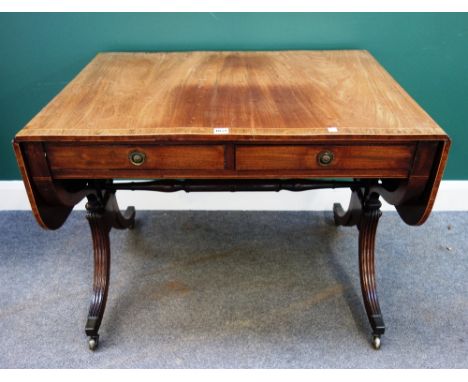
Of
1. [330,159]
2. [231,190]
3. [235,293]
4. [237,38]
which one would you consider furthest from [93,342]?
[237,38]

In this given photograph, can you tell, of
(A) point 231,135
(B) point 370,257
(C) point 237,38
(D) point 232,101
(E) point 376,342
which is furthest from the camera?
(C) point 237,38

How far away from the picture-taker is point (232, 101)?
1.22m

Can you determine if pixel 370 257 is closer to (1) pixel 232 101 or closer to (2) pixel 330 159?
(2) pixel 330 159

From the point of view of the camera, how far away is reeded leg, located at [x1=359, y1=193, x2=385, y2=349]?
146 cm

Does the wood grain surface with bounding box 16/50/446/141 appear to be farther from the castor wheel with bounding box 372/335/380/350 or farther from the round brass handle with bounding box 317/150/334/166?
the castor wheel with bounding box 372/335/380/350

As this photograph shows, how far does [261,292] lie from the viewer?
1678 mm

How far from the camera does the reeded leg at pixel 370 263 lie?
1.46m

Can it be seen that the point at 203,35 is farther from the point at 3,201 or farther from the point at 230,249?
the point at 3,201

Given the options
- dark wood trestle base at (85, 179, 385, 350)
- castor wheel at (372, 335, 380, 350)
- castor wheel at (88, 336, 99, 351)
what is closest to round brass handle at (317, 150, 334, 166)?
dark wood trestle base at (85, 179, 385, 350)

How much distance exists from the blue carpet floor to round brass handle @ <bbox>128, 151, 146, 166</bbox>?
67cm

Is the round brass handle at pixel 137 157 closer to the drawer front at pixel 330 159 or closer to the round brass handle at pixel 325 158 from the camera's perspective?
the drawer front at pixel 330 159

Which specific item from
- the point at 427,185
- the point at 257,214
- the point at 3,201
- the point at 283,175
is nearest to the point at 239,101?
the point at 283,175

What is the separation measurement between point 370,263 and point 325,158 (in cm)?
61

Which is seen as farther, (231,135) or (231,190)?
(231,190)
